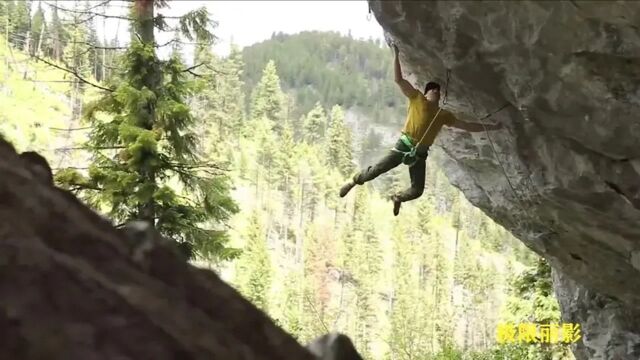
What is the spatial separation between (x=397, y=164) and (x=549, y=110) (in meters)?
1.78

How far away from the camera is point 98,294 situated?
9.14ft

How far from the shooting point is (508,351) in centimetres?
1545

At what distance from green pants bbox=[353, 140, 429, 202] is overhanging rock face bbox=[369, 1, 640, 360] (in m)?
0.72

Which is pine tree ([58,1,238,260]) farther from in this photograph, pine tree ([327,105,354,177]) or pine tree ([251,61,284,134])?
pine tree ([251,61,284,134])

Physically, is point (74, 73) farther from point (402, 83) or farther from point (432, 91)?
point (432, 91)

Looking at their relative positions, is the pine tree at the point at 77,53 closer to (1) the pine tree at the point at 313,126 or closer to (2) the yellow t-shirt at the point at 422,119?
(2) the yellow t-shirt at the point at 422,119

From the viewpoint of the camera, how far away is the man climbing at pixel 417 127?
6.66 meters

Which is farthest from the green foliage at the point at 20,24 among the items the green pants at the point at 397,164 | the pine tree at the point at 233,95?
the green pants at the point at 397,164

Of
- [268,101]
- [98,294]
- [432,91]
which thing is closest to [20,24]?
[268,101]

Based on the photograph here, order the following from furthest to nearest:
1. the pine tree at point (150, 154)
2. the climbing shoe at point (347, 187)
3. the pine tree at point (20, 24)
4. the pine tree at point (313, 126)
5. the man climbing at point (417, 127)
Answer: the pine tree at point (313, 126)
the pine tree at point (20, 24)
the pine tree at point (150, 154)
the climbing shoe at point (347, 187)
the man climbing at point (417, 127)

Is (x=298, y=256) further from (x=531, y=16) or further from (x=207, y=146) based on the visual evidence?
(x=531, y=16)

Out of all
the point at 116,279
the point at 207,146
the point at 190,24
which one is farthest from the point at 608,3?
the point at 207,146

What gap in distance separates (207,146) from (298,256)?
68.6 ft

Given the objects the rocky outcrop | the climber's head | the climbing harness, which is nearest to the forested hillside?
the climbing harness
